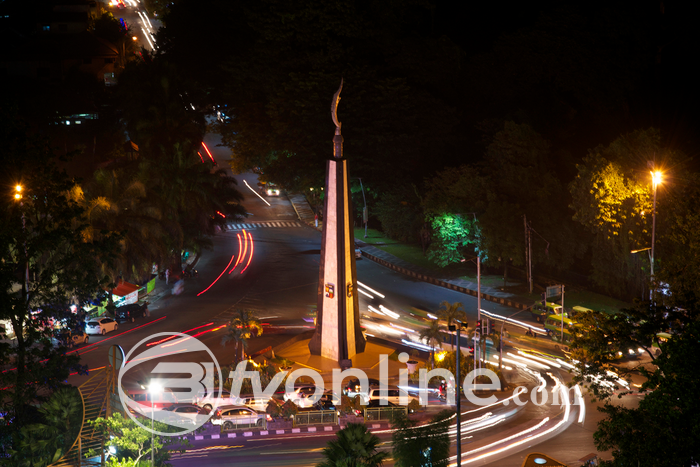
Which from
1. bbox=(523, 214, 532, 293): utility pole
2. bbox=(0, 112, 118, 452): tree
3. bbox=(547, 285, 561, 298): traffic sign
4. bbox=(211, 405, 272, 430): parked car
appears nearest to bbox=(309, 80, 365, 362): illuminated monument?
bbox=(211, 405, 272, 430): parked car

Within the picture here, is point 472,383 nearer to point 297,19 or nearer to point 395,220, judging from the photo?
point 395,220

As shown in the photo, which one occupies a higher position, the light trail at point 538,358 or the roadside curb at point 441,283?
the roadside curb at point 441,283

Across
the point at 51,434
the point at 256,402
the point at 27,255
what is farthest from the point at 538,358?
the point at 27,255

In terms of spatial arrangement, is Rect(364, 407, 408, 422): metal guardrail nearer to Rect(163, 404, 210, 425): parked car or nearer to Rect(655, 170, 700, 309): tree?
Rect(163, 404, 210, 425): parked car

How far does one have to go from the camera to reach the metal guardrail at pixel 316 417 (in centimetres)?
3067

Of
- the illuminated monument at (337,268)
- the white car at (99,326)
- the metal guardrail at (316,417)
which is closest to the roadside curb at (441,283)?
the illuminated monument at (337,268)

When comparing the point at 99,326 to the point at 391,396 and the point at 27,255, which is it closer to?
the point at 27,255

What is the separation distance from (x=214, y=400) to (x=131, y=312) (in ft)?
53.7

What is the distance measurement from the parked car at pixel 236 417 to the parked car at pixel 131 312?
682 inches

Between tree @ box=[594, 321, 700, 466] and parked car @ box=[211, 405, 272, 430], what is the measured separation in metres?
17.1

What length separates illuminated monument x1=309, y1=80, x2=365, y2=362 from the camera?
1364 inches

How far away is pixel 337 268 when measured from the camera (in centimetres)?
3475

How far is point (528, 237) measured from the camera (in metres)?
51.8

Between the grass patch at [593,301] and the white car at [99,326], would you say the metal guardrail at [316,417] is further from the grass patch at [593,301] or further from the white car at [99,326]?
the grass patch at [593,301]
